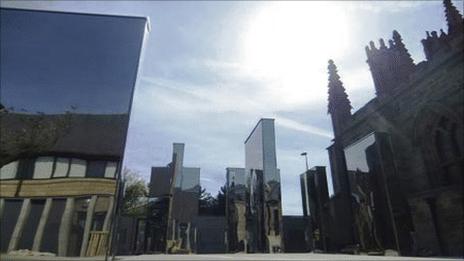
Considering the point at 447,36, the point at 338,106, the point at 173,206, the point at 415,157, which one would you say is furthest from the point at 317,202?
the point at 173,206

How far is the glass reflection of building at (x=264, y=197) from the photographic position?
10.4 metres

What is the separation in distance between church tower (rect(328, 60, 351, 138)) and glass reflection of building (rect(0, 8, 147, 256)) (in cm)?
629


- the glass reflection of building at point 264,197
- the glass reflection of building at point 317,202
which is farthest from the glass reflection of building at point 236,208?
the glass reflection of building at point 317,202

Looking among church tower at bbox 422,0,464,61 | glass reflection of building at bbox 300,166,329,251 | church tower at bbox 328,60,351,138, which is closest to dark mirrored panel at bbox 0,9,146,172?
church tower at bbox 422,0,464,61

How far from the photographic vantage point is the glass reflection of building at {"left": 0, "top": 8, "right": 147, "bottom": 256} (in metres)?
1.06

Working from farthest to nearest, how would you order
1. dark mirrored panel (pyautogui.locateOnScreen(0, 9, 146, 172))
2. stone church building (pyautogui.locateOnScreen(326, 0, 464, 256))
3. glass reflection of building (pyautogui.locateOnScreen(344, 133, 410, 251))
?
1. glass reflection of building (pyautogui.locateOnScreen(344, 133, 410, 251))
2. stone church building (pyautogui.locateOnScreen(326, 0, 464, 256))
3. dark mirrored panel (pyautogui.locateOnScreen(0, 9, 146, 172))

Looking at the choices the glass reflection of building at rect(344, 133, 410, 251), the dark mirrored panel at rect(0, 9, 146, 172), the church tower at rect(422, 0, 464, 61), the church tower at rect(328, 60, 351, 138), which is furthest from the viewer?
the church tower at rect(328, 60, 351, 138)

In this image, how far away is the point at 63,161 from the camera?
3.76ft

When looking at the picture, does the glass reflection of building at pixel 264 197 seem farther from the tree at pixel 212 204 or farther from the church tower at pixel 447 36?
the church tower at pixel 447 36

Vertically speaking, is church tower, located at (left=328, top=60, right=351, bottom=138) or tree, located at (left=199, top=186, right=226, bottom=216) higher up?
church tower, located at (left=328, top=60, right=351, bottom=138)

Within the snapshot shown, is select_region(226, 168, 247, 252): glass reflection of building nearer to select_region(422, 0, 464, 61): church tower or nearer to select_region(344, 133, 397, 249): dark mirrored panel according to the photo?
select_region(344, 133, 397, 249): dark mirrored panel

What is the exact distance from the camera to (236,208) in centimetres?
1374

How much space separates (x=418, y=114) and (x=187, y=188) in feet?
40.1

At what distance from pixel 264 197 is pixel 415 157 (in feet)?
23.0
